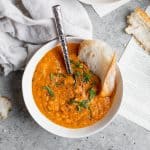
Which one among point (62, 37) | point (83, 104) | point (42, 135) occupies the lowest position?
point (42, 135)

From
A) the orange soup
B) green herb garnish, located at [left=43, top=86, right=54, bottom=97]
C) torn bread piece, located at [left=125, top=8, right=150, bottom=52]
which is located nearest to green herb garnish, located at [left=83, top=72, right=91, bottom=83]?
the orange soup

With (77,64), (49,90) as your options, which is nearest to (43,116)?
(49,90)

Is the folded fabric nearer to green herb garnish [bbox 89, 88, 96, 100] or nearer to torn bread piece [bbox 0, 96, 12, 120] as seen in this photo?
torn bread piece [bbox 0, 96, 12, 120]

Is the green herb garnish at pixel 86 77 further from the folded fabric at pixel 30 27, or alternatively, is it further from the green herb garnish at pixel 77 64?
the folded fabric at pixel 30 27

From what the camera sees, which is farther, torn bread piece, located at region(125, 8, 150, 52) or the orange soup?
torn bread piece, located at region(125, 8, 150, 52)

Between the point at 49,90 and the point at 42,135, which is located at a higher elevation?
the point at 49,90

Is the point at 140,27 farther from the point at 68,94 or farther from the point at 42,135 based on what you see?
the point at 42,135
